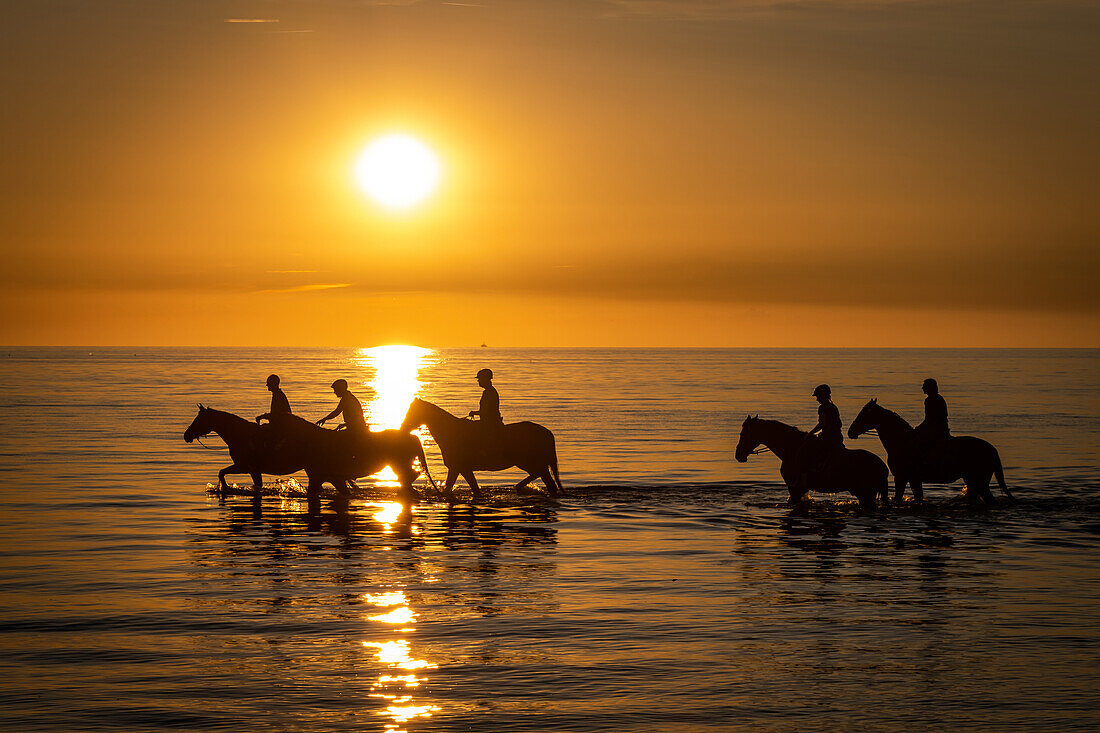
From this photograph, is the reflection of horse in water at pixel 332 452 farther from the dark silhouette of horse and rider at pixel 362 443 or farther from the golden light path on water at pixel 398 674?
the golden light path on water at pixel 398 674

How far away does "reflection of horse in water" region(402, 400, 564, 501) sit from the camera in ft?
72.9

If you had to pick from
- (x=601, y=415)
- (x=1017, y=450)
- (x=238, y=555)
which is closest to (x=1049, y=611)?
(x=238, y=555)

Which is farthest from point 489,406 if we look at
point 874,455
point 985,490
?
point 985,490

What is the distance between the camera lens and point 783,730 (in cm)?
873

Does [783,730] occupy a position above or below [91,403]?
below

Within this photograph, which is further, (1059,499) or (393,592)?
(1059,499)

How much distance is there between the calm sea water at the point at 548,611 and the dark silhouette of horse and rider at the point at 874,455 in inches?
24.6

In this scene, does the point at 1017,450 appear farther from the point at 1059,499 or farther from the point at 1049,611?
the point at 1049,611

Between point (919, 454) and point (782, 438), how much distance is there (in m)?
2.44

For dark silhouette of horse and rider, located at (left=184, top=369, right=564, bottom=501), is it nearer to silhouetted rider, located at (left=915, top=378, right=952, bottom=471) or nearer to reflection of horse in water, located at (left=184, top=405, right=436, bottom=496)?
reflection of horse in water, located at (left=184, top=405, right=436, bottom=496)

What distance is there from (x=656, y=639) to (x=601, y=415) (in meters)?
47.4

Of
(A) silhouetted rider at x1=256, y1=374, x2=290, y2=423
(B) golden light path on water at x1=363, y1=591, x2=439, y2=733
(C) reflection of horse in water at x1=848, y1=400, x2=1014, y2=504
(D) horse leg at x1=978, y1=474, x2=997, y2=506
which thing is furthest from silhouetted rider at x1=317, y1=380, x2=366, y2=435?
(D) horse leg at x1=978, y1=474, x2=997, y2=506

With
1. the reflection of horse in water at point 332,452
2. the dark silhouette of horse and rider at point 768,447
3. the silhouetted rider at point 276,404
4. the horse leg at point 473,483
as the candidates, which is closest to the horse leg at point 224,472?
the dark silhouette of horse and rider at point 768,447

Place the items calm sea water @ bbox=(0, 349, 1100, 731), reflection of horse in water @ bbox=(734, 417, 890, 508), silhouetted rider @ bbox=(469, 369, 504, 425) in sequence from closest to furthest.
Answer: calm sea water @ bbox=(0, 349, 1100, 731)
reflection of horse in water @ bbox=(734, 417, 890, 508)
silhouetted rider @ bbox=(469, 369, 504, 425)
